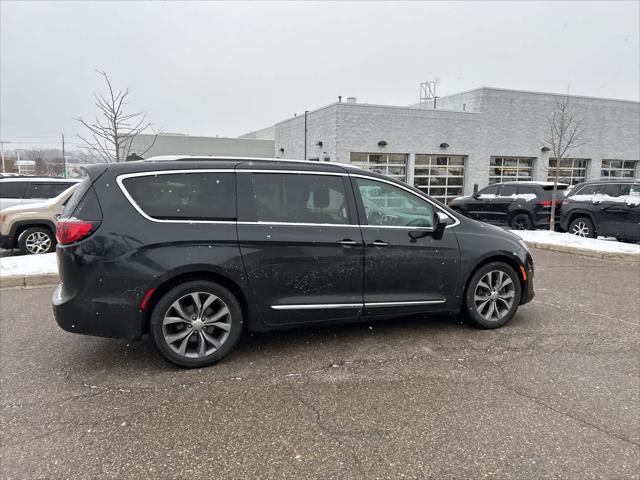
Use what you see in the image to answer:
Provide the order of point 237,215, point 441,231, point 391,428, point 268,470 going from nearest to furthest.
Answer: point 268,470
point 391,428
point 237,215
point 441,231

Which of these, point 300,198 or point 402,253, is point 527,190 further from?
point 300,198

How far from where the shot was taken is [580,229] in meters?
11.7

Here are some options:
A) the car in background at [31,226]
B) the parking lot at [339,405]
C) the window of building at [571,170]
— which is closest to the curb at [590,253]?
the parking lot at [339,405]

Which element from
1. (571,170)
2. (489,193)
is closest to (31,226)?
(489,193)

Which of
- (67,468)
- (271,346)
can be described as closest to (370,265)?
(271,346)

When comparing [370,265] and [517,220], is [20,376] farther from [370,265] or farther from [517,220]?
[517,220]

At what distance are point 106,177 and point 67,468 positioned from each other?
2.22 m

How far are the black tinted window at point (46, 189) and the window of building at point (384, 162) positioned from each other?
13.7 meters

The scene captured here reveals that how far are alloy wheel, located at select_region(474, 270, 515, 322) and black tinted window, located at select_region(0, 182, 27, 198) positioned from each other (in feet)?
36.4

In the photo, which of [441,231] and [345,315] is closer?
[345,315]

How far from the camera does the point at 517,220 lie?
13.5 meters

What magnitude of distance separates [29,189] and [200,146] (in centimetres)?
3235

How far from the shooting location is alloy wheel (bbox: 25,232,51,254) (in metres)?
9.49

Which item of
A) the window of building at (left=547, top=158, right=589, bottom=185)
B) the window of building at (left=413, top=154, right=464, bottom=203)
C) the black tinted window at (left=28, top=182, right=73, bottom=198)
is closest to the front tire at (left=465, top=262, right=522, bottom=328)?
the black tinted window at (left=28, top=182, right=73, bottom=198)
